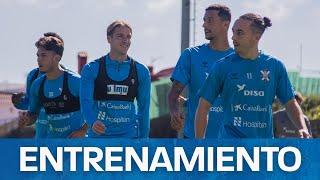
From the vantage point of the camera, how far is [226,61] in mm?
9734

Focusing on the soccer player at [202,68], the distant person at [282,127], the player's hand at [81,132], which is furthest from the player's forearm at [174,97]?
the distant person at [282,127]

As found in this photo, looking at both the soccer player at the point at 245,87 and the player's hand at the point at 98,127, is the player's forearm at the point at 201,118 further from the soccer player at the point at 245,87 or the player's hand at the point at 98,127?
the player's hand at the point at 98,127

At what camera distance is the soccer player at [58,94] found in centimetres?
1134

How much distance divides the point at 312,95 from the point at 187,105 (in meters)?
20.8

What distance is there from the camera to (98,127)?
1041 cm

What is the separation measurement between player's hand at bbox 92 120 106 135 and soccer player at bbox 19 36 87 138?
0.89 meters

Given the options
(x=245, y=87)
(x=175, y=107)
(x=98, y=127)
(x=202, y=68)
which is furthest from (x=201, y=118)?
(x=98, y=127)

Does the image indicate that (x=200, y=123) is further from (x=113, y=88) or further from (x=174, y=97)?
(x=113, y=88)

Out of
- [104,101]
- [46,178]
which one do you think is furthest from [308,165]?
[104,101]

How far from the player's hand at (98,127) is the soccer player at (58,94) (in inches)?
34.9

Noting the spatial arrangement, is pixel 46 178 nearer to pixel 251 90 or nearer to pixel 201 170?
pixel 201 170

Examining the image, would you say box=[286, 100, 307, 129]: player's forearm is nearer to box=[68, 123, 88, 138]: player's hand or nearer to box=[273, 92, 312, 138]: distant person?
box=[68, 123, 88, 138]: player's hand

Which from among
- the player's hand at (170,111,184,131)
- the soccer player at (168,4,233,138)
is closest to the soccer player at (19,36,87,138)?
the soccer player at (168,4,233,138)

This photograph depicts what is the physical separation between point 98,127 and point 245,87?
1526mm
